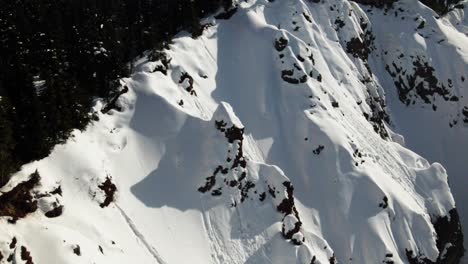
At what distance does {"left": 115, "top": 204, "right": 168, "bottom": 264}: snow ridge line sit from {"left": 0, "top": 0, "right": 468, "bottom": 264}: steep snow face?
0.09 metres

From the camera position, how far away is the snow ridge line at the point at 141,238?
34.5 m

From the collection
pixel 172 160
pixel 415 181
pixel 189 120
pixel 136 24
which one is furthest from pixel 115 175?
pixel 415 181

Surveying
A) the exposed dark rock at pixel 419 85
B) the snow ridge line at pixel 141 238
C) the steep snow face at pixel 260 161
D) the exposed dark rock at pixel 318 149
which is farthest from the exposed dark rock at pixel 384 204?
the exposed dark rock at pixel 419 85

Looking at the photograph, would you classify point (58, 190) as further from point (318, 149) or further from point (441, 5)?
point (441, 5)

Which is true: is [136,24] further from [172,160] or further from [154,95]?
[172,160]

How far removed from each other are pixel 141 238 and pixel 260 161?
17649 mm

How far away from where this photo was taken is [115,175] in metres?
37.9

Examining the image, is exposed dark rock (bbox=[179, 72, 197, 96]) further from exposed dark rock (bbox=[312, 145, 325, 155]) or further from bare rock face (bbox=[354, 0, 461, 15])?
bare rock face (bbox=[354, 0, 461, 15])

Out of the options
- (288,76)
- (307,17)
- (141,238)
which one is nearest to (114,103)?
(141,238)

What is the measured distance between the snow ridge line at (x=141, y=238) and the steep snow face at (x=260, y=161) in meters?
0.09

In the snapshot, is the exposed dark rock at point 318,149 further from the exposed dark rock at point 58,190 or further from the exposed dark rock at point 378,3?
the exposed dark rock at point 378,3

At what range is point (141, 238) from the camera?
115 ft

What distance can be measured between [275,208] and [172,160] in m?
11.1

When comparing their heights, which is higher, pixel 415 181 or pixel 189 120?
pixel 189 120
